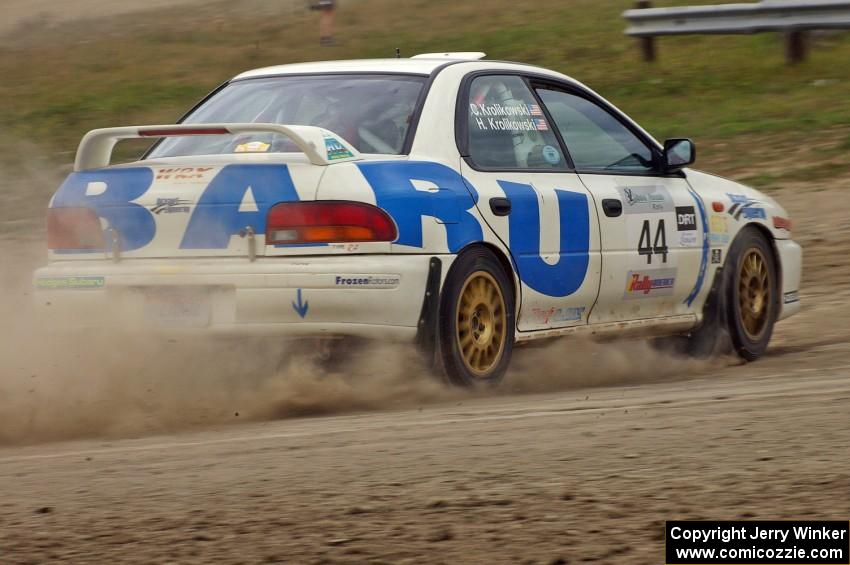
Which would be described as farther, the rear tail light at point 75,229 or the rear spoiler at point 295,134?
the rear tail light at point 75,229

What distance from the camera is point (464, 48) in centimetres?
2030

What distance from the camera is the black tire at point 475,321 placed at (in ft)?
→ 20.5

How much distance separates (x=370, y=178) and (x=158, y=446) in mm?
1413

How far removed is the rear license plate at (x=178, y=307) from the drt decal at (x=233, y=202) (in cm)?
20

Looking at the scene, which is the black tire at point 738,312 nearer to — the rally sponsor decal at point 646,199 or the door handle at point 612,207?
the rally sponsor decal at point 646,199

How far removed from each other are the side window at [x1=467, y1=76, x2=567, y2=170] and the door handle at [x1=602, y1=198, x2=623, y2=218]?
27cm

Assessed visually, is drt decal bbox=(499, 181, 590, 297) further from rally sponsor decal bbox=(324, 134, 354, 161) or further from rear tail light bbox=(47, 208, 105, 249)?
rear tail light bbox=(47, 208, 105, 249)

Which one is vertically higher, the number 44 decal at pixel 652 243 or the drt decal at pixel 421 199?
the drt decal at pixel 421 199

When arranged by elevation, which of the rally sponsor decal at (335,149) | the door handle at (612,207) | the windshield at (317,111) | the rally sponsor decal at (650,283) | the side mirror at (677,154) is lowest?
the rally sponsor decal at (650,283)

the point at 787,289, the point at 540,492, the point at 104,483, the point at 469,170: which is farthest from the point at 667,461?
the point at 787,289

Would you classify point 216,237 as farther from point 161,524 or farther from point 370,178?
point 161,524

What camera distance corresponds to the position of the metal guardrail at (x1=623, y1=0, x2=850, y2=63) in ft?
57.7

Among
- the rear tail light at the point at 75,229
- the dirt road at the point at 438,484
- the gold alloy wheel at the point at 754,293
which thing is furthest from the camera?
the gold alloy wheel at the point at 754,293

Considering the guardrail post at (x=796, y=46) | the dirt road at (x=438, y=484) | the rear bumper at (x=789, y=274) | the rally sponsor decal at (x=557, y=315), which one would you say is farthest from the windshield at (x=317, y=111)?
the guardrail post at (x=796, y=46)
